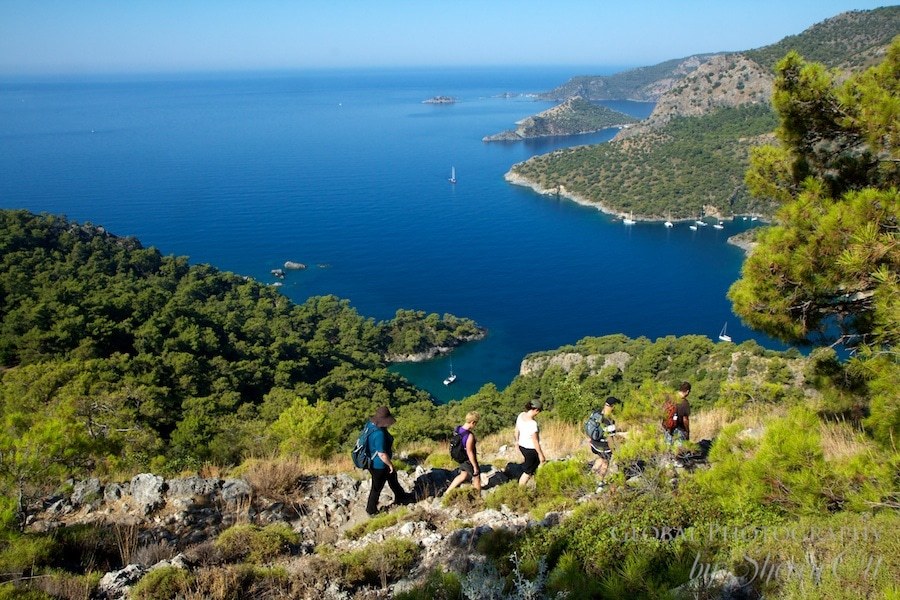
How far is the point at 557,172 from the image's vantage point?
10031 centimetres

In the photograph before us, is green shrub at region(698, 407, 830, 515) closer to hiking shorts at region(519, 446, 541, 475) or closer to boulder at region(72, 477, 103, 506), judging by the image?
hiking shorts at region(519, 446, 541, 475)

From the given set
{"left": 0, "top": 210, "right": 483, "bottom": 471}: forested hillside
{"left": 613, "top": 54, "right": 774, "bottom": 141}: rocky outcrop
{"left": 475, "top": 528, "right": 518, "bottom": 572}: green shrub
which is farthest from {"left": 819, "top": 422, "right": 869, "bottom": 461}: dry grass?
{"left": 613, "top": 54, "right": 774, "bottom": 141}: rocky outcrop

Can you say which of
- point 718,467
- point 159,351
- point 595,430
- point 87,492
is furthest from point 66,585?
point 159,351

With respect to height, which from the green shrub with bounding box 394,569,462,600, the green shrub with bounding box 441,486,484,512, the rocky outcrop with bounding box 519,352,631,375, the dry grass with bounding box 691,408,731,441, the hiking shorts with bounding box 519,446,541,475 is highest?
the green shrub with bounding box 394,569,462,600

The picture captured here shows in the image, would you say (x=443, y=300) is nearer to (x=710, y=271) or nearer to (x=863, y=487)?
(x=710, y=271)

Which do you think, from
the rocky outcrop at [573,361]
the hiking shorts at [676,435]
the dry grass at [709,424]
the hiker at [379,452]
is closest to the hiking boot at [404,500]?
the hiker at [379,452]

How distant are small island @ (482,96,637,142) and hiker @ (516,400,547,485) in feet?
455

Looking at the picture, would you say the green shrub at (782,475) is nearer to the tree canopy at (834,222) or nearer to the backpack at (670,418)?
the tree canopy at (834,222)

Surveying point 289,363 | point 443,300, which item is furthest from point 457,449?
point 443,300

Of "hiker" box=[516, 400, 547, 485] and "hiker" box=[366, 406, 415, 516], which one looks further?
"hiker" box=[516, 400, 547, 485]

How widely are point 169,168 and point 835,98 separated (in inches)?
4598

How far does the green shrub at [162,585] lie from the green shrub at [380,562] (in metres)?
1.01

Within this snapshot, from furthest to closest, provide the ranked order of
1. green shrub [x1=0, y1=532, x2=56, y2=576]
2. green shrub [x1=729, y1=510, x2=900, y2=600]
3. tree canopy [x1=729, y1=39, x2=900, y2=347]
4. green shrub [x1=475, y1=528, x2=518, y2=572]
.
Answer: tree canopy [x1=729, y1=39, x2=900, y2=347] → green shrub [x1=475, y1=528, x2=518, y2=572] → green shrub [x1=0, y1=532, x2=56, y2=576] → green shrub [x1=729, y1=510, x2=900, y2=600]

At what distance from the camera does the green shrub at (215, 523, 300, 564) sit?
4.06 meters
